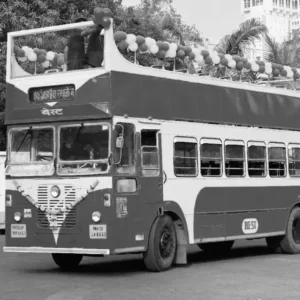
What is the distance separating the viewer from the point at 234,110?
17219 mm

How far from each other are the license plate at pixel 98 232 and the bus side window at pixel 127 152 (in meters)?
0.90

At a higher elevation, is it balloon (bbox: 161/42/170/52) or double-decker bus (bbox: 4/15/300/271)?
balloon (bbox: 161/42/170/52)

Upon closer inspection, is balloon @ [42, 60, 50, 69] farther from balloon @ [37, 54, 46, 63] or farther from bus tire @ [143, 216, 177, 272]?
bus tire @ [143, 216, 177, 272]

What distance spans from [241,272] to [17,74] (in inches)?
194

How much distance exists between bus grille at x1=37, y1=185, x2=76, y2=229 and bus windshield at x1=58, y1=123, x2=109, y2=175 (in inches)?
12.2

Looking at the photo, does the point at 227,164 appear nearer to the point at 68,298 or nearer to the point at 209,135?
the point at 209,135

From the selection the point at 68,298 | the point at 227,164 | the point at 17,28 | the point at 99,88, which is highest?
the point at 17,28

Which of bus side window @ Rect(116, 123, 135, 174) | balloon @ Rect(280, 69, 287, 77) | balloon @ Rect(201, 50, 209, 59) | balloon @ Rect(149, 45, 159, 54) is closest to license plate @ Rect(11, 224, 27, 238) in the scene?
bus side window @ Rect(116, 123, 135, 174)

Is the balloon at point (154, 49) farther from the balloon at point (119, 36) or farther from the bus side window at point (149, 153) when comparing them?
the bus side window at point (149, 153)

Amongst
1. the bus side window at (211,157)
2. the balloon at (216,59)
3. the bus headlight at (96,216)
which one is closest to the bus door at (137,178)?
the bus headlight at (96,216)

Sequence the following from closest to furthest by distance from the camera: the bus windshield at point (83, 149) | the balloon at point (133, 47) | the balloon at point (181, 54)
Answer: the bus windshield at point (83, 149) < the balloon at point (133, 47) < the balloon at point (181, 54)

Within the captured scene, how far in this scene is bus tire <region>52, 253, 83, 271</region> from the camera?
1548 cm

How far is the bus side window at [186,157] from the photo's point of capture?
1548cm

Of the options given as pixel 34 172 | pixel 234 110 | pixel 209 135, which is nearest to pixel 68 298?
pixel 34 172
